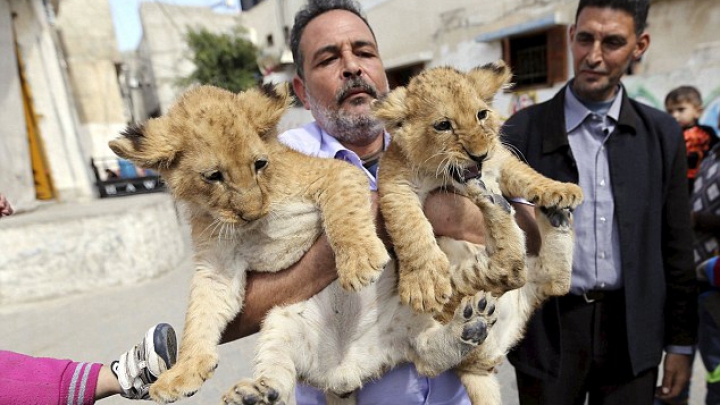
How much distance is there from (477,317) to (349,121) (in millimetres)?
1123

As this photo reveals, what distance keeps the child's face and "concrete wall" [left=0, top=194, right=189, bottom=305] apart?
23.0ft

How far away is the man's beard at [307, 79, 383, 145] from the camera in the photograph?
6.91ft

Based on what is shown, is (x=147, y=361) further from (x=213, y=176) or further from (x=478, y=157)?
(x=478, y=157)

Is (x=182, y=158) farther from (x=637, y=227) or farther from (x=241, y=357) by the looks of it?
(x=241, y=357)

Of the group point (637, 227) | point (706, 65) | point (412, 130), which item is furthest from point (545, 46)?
point (412, 130)

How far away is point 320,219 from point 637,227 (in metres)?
1.61

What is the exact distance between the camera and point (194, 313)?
5.29 ft

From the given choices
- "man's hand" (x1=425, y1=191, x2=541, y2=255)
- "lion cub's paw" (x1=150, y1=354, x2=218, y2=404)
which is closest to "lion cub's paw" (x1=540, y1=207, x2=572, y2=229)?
"man's hand" (x1=425, y1=191, x2=541, y2=255)

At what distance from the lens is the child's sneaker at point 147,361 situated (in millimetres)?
1660

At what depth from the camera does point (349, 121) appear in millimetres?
2129

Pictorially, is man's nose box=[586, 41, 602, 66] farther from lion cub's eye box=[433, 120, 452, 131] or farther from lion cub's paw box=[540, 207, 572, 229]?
lion cub's eye box=[433, 120, 452, 131]

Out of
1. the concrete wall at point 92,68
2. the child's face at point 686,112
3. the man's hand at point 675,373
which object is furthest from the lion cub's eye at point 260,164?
the concrete wall at point 92,68

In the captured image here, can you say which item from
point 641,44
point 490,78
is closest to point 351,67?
point 490,78

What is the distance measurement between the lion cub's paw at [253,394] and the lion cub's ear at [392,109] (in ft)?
3.54
